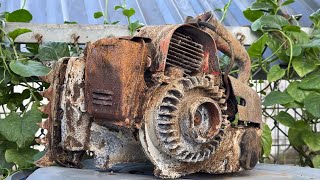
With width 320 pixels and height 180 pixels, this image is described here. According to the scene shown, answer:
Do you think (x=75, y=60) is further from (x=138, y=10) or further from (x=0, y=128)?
(x=138, y=10)

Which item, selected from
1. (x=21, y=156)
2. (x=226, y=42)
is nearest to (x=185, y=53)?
(x=226, y=42)

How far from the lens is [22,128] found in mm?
1120

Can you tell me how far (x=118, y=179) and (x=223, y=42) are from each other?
0.31 meters

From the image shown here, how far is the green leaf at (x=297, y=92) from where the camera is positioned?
1.27m

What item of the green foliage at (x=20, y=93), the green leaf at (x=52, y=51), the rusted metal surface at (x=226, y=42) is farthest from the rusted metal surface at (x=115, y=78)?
the green leaf at (x=52, y=51)

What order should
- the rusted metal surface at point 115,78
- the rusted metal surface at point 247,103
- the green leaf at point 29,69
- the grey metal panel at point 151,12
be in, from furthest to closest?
1. the grey metal panel at point 151,12
2. the green leaf at point 29,69
3. the rusted metal surface at point 247,103
4. the rusted metal surface at point 115,78

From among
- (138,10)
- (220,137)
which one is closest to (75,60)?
(220,137)

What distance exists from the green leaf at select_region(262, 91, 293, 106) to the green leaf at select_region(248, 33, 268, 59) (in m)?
0.11

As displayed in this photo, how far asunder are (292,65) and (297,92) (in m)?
0.10

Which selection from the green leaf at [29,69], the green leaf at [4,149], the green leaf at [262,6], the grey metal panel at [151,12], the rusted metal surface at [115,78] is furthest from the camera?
the grey metal panel at [151,12]

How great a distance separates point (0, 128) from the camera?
1.12 meters

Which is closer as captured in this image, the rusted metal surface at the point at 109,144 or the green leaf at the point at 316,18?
the rusted metal surface at the point at 109,144

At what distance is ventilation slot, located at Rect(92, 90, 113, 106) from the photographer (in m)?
0.72

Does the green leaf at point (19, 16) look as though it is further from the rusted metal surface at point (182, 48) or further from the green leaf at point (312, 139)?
the green leaf at point (312, 139)
